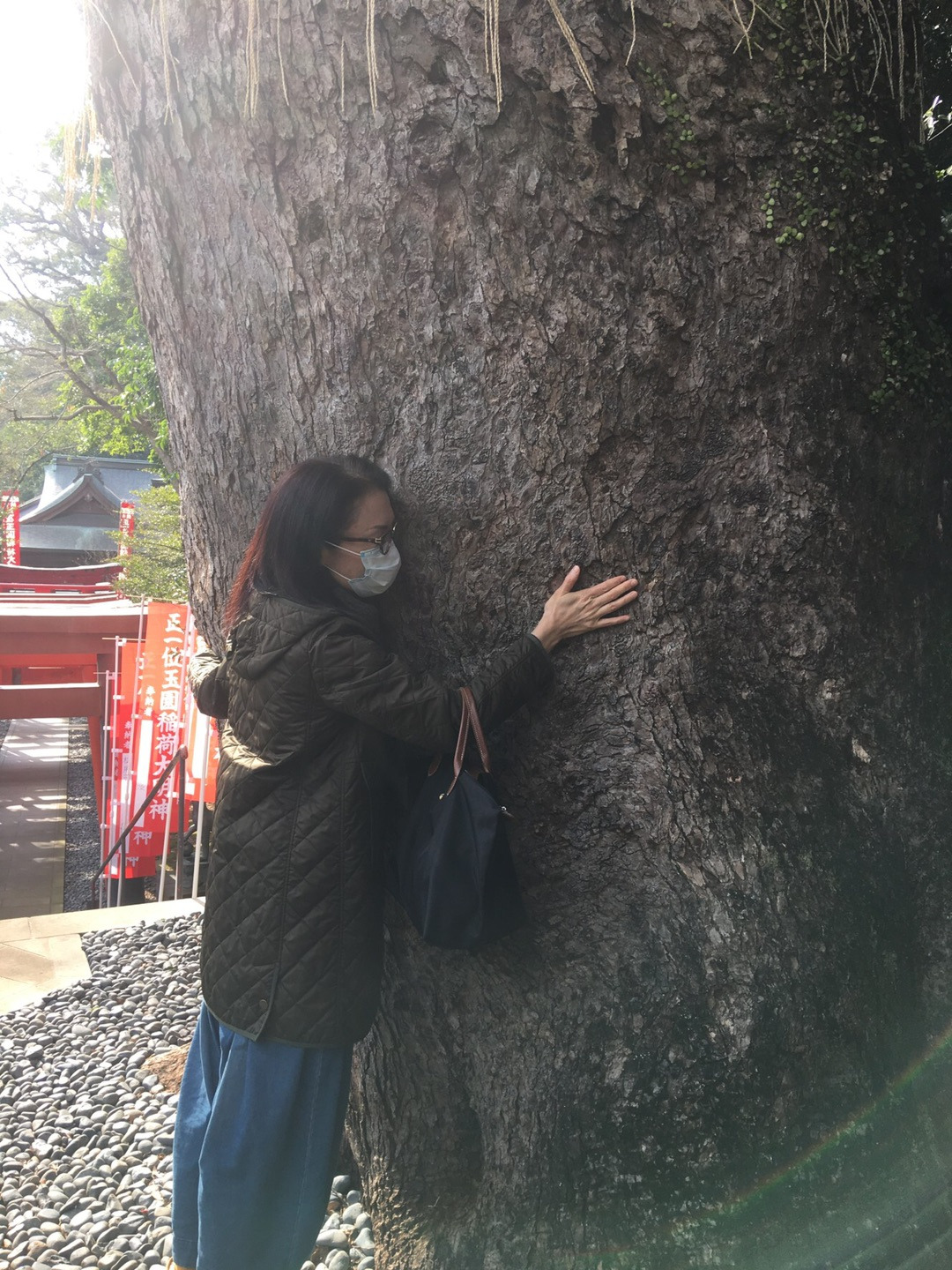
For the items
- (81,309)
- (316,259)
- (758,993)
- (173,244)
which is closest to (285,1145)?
(758,993)

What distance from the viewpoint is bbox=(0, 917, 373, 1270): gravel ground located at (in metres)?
2.51

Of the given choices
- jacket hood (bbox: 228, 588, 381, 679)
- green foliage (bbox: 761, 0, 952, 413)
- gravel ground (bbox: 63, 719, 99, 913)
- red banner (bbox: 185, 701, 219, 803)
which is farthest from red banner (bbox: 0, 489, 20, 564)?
green foliage (bbox: 761, 0, 952, 413)

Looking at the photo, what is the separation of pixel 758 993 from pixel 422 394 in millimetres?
1338

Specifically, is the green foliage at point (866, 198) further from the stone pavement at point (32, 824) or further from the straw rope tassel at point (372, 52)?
the stone pavement at point (32, 824)

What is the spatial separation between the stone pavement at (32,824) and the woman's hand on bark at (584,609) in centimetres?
834

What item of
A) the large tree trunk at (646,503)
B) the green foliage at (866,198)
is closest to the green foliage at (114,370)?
the large tree trunk at (646,503)

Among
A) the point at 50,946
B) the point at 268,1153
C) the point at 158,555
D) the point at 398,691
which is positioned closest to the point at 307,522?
the point at 398,691

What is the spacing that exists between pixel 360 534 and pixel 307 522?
11cm

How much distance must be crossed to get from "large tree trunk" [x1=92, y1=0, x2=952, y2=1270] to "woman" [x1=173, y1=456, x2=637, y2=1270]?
0.56 feet

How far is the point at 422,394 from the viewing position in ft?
6.40

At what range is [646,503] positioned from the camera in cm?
188

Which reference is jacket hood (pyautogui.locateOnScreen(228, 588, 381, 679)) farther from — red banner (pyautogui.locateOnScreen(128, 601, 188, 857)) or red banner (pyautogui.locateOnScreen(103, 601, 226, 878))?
red banner (pyautogui.locateOnScreen(128, 601, 188, 857))

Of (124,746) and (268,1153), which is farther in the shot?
(124,746)

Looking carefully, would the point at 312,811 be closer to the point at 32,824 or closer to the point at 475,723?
the point at 475,723
